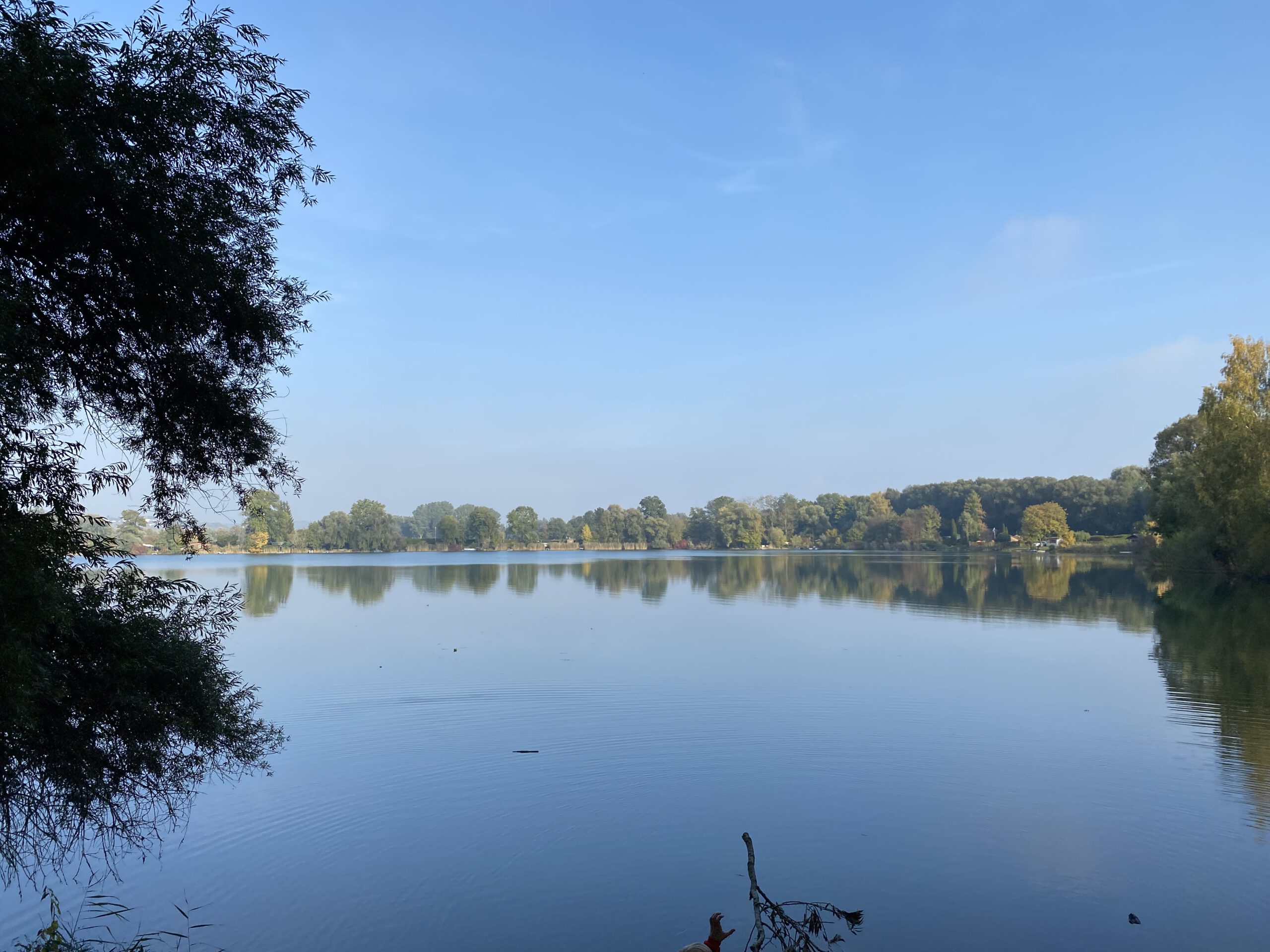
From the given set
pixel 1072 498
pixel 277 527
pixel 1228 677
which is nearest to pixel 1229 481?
pixel 1228 677

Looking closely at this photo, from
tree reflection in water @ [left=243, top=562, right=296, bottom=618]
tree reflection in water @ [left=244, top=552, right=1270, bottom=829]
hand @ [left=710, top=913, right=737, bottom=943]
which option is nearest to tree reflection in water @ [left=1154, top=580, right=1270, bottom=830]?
tree reflection in water @ [left=244, top=552, right=1270, bottom=829]

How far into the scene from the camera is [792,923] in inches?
237

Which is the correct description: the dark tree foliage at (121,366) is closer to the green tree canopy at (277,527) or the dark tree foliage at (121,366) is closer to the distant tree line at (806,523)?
the green tree canopy at (277,527)

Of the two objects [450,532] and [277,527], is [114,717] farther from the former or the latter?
[450,532]

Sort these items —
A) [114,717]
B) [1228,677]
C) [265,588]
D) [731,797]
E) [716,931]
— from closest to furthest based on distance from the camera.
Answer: [716,931], [114,717], [731,797], [1228,677], [265,588]

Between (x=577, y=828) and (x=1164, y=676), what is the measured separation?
52.3 feet

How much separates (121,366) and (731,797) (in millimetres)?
8533

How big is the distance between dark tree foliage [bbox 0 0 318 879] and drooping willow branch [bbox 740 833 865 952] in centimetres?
503

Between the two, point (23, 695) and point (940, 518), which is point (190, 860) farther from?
point (940, 518)

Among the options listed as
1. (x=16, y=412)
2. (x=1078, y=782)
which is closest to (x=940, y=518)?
(x=1078, y=782)

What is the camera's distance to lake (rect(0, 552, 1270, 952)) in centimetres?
802

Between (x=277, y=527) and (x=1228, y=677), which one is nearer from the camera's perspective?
(x=1228, y=677)

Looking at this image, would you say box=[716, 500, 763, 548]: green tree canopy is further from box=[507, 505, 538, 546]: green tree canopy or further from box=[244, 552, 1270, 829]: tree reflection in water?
box=[244, 552, 1270, 829]: tree reflection in water

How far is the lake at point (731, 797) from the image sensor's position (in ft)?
26.3
